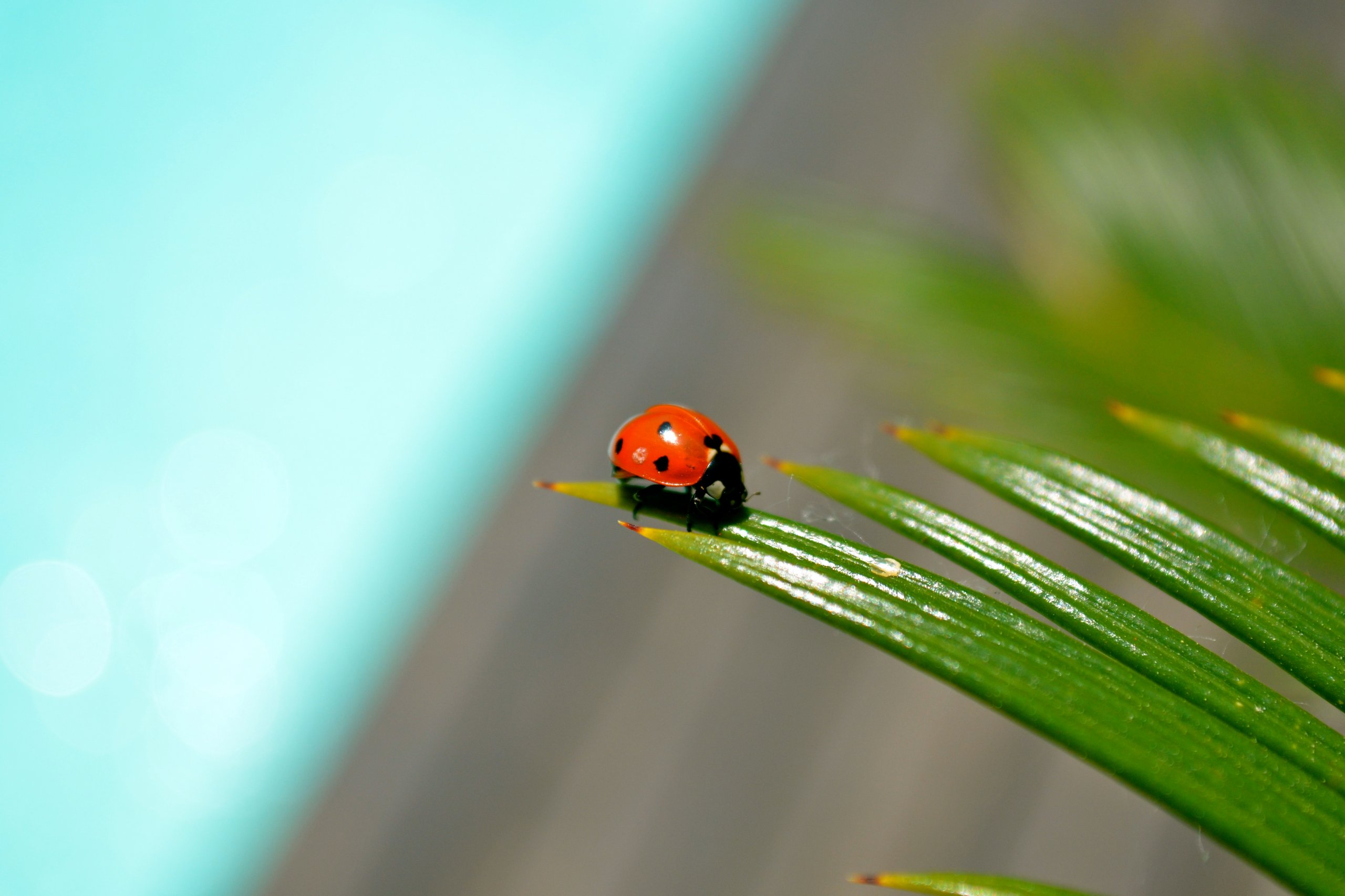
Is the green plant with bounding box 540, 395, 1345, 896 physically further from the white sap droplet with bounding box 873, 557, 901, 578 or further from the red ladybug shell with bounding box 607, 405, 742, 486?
the red ladybug shell with bounding box 607, 405, 742, 486

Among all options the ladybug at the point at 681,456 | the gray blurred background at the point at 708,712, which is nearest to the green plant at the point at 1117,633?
the ladybug at the point at 681,456

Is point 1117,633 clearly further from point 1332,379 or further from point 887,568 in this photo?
point 1332,379

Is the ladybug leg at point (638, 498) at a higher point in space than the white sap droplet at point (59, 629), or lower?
higher

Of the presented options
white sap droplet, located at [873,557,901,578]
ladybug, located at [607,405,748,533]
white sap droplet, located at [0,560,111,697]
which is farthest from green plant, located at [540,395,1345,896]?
white sap droplet, located at [0,560,111,697]

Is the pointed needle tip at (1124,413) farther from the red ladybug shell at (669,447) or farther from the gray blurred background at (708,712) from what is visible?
the gray blurred background at (708,712)

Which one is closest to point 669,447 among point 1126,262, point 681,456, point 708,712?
point 681,456

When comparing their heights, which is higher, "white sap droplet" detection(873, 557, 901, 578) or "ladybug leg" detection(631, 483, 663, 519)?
"ladybug leg" detection(631, 483, 663, 519)

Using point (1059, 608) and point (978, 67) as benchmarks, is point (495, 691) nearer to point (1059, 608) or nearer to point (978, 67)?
point (978, 67)
